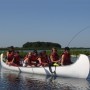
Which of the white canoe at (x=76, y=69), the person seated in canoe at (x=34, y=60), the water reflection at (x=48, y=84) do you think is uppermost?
the person seated in canoe at (x=34, y=60)

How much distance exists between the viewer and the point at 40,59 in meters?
29.8

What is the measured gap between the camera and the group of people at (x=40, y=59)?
2819 centimetres

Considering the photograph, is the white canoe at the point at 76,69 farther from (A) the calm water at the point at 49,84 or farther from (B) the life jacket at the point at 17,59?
(B) the life jacket at the point at 17,59

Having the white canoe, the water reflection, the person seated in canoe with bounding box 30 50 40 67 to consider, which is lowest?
the water reflection

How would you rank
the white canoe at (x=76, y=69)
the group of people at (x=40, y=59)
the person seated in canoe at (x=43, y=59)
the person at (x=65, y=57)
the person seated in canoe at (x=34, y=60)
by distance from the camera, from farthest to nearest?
the person seated in canoe at (x=34, y=60), the person seated in canoe at (x=43, y=59), the group of people at (x=40, y=59), the person at (x=65, y=57), the white canoe at (x=76, y=69)

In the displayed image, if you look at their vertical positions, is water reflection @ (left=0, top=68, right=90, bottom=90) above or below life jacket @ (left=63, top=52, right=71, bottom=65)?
below

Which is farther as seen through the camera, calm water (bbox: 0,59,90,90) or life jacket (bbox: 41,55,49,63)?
life jacket (bbox: 41,55,49,63)

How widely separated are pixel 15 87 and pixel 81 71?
18.9ft

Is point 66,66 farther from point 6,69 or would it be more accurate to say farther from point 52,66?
point 6,69

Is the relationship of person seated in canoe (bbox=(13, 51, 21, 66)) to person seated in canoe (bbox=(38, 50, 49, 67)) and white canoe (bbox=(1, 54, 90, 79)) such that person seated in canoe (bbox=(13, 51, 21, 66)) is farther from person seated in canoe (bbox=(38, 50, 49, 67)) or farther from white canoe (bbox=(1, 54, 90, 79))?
white canoe (bbox=(1, 54, 90, 79))

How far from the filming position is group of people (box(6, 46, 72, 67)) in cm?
2819

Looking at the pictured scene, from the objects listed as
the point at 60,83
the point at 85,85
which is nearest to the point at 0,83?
the point at 60,83

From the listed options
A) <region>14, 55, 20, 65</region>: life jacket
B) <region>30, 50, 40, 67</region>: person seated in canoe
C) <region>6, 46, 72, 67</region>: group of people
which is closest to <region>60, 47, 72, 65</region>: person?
<region>6, 46, 72, 67</region>: group of people

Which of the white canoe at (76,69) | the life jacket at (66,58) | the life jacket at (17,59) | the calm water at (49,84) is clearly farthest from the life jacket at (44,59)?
the life jacket at (17,59)
